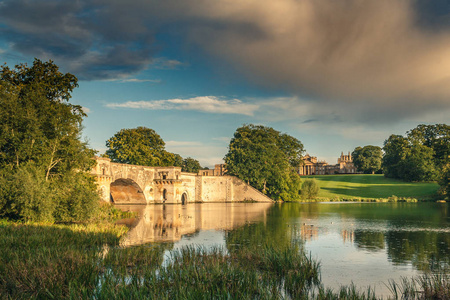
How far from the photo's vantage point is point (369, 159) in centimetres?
12756

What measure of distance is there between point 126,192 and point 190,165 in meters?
39.4

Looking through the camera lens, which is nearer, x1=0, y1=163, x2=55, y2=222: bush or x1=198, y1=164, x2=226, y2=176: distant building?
x1=0, y1=163, x2=55, y2=222: bush

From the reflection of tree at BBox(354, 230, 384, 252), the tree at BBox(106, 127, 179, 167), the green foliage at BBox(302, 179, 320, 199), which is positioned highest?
the tree at BBox(106, 127, 179, 167)

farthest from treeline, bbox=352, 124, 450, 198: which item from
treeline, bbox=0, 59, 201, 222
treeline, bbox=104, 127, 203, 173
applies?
treeline, bbox=0, 59, 201, 222

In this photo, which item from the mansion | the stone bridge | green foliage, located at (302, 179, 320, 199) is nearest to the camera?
the stone bridge

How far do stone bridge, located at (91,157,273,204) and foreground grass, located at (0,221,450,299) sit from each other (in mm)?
37639

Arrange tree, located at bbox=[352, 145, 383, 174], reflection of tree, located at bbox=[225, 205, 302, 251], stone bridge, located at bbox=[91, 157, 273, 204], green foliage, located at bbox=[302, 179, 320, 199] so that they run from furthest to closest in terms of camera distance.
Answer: tree, located at bbox=[352, 145, 383, 174] → green foliage, located at bbox=[302, 179, 320, 199] → stone bridge, located at bbox=[91, 157, 273, 204] → reflection of tree, located at bbox=[225, 205, 302, 251]

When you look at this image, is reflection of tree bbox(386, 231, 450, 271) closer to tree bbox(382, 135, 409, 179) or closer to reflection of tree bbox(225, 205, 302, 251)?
reflection of tree bbox(225, 205, 302, 251)

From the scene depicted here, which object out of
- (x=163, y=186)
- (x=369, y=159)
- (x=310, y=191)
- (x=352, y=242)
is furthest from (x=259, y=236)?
(x=369, y=159)

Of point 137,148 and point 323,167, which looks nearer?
point 137,148

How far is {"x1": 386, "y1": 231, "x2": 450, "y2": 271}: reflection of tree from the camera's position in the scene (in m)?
16.0

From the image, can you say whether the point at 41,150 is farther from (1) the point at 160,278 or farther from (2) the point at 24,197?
(1) the point at 160,278

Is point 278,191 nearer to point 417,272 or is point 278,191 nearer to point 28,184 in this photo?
point 28,184

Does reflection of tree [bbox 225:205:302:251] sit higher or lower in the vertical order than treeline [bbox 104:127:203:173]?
lower
